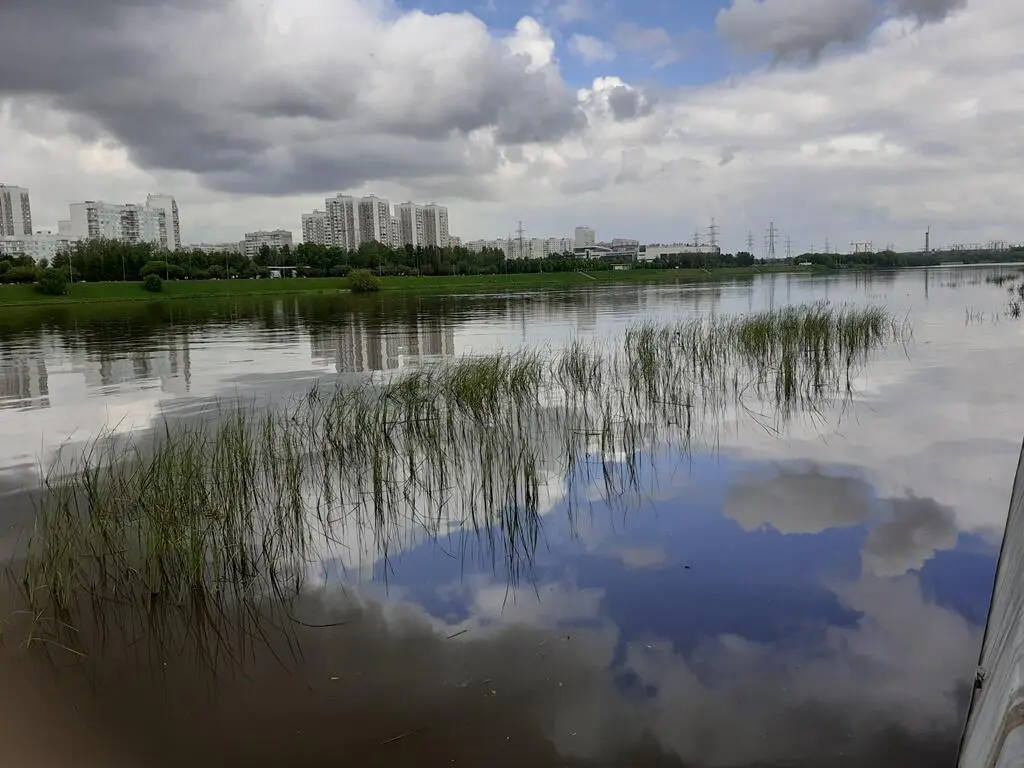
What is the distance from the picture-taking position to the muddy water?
4.80 m

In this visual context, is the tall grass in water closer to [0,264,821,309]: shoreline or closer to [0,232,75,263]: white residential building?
[0,264,821,309]: shoreline

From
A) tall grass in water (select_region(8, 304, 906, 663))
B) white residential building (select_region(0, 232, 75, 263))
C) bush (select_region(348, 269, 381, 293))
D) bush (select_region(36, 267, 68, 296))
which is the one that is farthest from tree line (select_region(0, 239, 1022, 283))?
tall grass in water (select_region(8, 304, 906, 663))

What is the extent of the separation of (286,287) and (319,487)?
89336 mm

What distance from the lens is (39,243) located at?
611ft

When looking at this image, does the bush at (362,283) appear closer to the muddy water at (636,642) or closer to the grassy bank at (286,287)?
the grassy bank at (286,287)

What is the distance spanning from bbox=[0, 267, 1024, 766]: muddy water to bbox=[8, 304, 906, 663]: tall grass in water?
1.23 ft

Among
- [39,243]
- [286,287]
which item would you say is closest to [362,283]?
[286,287]

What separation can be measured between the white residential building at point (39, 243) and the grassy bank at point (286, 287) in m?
110

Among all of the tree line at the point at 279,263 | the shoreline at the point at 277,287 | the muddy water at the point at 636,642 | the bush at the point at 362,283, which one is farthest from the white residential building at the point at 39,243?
the muddy water at the point at 636,642

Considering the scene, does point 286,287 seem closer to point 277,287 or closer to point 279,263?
point 277,287

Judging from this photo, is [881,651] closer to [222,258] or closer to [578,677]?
[578,677]

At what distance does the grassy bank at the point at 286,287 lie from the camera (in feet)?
255

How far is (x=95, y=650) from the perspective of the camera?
6.02m

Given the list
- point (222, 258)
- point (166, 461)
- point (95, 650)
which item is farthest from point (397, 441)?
point (222, 258)
